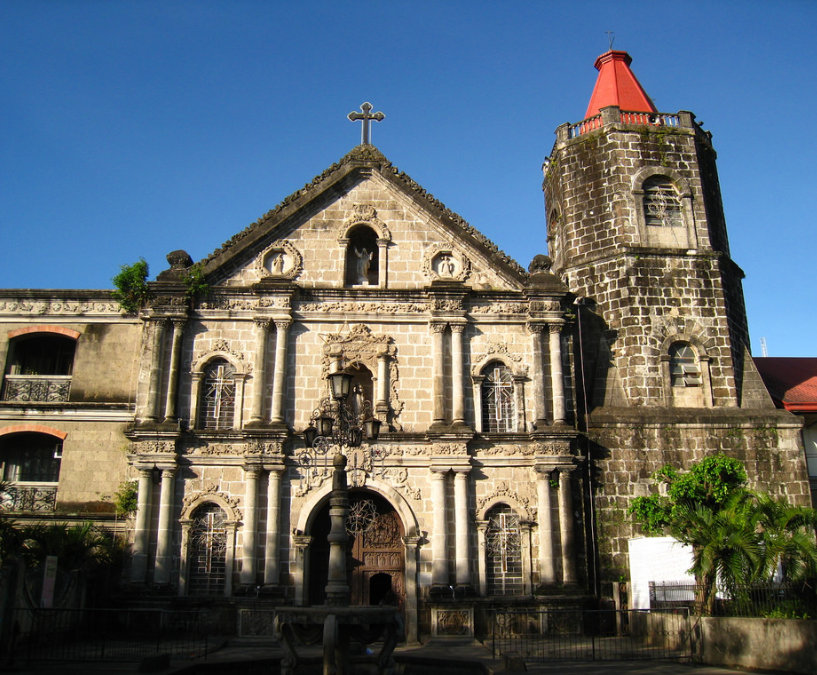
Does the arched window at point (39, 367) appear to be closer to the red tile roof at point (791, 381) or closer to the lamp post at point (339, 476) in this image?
the lamp post at point (339, 476)

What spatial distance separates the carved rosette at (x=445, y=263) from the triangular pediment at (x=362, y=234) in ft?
0.09

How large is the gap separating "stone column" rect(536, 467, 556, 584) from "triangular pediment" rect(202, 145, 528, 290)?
17.9 ft

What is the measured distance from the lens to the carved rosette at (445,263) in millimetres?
22172

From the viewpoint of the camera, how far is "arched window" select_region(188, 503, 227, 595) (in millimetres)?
19500

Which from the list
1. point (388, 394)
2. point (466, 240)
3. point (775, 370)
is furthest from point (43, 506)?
point (775, 370)

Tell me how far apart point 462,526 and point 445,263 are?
740cm

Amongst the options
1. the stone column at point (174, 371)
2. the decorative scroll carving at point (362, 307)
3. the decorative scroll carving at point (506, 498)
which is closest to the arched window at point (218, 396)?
the stone column at point (174, 371)

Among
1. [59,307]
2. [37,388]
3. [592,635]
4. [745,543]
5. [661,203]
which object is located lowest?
[592,635]

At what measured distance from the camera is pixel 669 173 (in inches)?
Answer: 957

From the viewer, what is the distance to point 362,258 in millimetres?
22750

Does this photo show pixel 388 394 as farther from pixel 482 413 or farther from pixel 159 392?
pixel 159 392

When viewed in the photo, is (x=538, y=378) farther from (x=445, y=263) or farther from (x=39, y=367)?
(x=39, y=367)

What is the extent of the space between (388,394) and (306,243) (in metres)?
5.01

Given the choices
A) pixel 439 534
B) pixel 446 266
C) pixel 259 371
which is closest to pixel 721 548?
pixel 439 534
